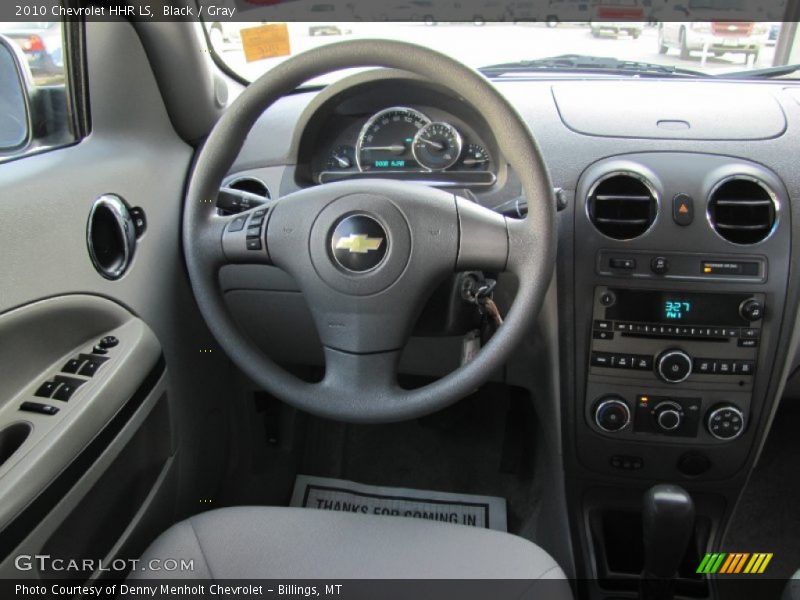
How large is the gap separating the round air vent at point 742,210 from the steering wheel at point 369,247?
0.47 metres

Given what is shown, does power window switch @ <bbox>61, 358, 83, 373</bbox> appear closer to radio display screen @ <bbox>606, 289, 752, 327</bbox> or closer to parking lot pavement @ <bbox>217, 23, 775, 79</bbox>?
parking lot pavement @ <bbox>217, 23, 775, 79</bbox>

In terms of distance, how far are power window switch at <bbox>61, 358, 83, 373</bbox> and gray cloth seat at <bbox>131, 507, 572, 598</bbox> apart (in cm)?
31

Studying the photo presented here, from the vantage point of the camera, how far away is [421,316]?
1257 mm

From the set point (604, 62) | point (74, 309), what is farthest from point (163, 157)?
point (604, 62)

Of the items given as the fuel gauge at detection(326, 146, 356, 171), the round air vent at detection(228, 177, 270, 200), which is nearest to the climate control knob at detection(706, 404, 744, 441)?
the fuel gauge at detection(326, 146, 356, 171)

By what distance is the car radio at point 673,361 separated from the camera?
51.7 inches

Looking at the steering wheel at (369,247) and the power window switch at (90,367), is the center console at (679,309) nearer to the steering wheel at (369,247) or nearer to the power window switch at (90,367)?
the steering wheel at (369,247)

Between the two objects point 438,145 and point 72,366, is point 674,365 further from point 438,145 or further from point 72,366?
point 72,366

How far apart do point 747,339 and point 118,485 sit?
3.85 feet

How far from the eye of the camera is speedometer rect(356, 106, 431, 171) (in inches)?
56.7

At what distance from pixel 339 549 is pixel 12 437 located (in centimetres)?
51

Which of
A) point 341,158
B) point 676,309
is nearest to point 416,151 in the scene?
point 341,158

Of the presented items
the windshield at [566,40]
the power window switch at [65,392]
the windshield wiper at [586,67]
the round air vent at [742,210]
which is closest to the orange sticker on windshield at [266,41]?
the windshield at [566,40]

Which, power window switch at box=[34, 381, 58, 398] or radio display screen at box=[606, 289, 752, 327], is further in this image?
radio display screen at box=[606, 289, 752, 327]
